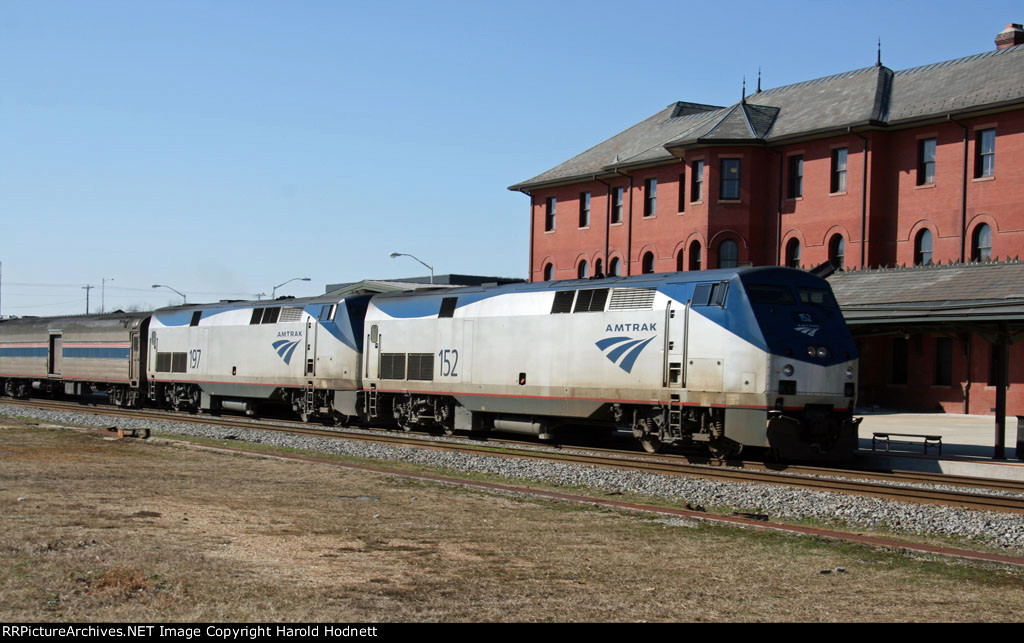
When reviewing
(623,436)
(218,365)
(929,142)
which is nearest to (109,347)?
(218,365)

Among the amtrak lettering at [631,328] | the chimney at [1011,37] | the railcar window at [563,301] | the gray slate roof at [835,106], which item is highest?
the chimney at [1011,37]

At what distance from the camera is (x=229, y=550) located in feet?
33.4

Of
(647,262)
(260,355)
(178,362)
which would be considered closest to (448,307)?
(260,355)

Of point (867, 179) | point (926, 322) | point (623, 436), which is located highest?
point (867, 179)

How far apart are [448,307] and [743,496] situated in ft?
43.4

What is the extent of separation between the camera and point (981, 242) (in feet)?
137

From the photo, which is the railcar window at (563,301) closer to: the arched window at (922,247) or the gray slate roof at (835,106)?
the arched window at (922,247)

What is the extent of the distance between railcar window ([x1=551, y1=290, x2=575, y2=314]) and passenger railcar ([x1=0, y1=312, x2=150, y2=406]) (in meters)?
21.9

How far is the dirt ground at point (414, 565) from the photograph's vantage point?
26.3 feet

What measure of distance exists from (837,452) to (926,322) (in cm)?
433

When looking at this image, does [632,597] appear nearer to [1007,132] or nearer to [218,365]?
[218,365]

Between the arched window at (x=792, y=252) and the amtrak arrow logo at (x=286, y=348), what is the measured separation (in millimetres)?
25786

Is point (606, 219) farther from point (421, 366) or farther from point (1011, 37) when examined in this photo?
point (421, 366)

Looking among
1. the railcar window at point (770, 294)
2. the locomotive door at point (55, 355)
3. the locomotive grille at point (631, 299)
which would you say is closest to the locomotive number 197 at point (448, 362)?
the locomotive grille at point (631, 299)
